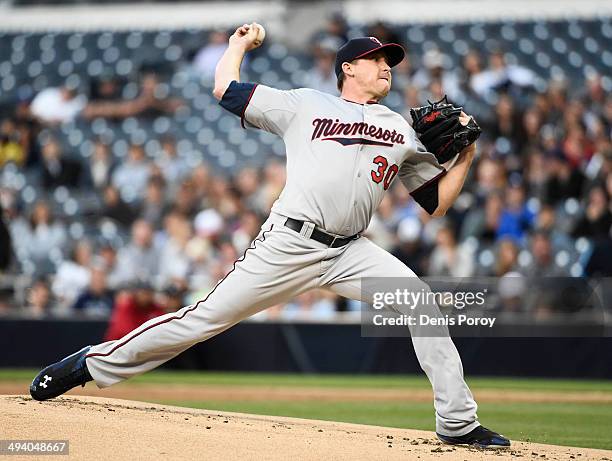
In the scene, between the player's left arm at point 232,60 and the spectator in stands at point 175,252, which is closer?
the player's left arm at point 232,60

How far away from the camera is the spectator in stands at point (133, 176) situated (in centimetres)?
1295

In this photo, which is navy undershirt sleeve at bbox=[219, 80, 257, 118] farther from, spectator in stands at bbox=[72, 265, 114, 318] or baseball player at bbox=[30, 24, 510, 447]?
spectator in stands at bbox=[72, 265, 114, 318]

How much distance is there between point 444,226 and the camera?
1072 centimetres

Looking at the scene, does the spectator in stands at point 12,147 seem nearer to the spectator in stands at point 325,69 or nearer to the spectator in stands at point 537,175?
the spectator in stands at point 325,69

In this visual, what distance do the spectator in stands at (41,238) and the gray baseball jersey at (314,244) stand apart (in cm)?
788

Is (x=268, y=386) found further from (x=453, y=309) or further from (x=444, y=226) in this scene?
(x=444, y=226)

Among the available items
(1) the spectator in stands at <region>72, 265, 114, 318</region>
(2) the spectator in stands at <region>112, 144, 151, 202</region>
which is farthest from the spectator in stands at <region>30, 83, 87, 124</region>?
(1) the spectator in stands at <region>72, 265, 114, 318</region>

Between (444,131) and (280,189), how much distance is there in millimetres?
6676

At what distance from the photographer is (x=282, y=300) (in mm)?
4875

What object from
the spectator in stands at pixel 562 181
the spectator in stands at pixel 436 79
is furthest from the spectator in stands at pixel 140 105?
the spectator in stands at pixel 562 181

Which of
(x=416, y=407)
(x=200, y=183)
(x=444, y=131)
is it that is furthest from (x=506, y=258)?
(x=444, y=131)

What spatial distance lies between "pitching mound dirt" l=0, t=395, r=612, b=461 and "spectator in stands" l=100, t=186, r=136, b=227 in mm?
7545

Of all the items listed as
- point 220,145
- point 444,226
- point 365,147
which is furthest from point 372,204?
point 220,145

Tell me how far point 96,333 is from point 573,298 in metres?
4.78
